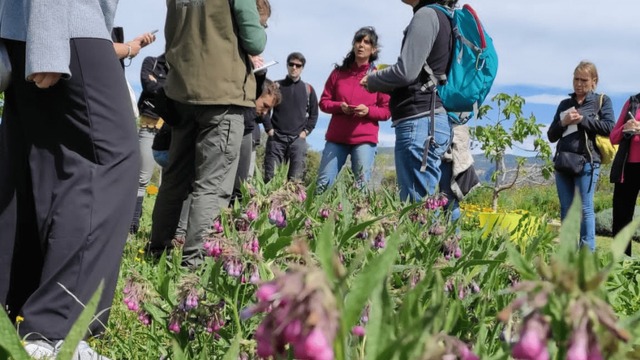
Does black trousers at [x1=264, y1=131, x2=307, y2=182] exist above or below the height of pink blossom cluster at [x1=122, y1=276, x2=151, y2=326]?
below

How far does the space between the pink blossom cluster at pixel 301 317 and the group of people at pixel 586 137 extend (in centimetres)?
531

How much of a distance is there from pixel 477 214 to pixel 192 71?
4330 millimetres

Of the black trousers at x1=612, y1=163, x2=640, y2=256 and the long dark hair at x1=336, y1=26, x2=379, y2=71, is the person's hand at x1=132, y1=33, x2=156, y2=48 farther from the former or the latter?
the black trousers at x1=612, y1=163, x2=640, y2=256

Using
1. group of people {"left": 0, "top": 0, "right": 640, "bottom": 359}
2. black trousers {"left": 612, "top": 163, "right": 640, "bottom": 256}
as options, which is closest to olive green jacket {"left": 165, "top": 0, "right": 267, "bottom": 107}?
group of people {"left": 0, "top": 0, "right": 640, "bottom": 359}

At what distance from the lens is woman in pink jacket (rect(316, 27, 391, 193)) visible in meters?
5.21

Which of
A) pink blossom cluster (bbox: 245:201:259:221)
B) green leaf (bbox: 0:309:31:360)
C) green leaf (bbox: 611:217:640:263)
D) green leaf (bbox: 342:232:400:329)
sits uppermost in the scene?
green leaf (bbox: 611:217:640:263)

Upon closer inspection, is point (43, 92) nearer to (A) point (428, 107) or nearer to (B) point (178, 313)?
(B) point (178, 313)

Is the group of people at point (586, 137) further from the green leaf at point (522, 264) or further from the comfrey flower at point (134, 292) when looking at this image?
the green leaf at point (522, 264)

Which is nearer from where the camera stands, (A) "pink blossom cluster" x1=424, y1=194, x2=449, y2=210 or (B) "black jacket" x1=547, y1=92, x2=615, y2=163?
(A) "pink blossom cluster" x1=424, y1=194, x2=449, y2=210

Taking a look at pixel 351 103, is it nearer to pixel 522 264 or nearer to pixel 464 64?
pixel 464 64

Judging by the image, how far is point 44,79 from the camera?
2082 millimetres

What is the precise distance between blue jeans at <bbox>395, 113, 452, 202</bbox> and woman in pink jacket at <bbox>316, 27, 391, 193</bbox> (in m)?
1.20

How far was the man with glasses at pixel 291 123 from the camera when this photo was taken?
27.5 feet

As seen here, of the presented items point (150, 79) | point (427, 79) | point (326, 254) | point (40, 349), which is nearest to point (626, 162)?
point (427, 79)
